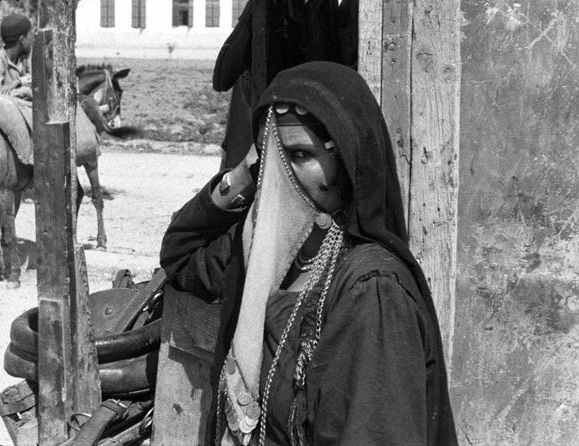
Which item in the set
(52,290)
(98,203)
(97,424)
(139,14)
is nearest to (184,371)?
(97,424)

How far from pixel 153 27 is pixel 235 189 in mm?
44283

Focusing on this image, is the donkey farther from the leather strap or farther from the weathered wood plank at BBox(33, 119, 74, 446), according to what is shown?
the leather strap

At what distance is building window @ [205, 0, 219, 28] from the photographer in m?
45.5

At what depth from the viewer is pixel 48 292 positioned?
133 inches

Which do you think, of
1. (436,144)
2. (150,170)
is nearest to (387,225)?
(436,144)

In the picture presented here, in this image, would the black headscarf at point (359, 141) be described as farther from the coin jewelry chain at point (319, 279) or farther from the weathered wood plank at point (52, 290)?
the weathered wood plank at point (52, 290)

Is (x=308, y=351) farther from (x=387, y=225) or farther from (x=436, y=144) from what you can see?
(x=436, y=144)

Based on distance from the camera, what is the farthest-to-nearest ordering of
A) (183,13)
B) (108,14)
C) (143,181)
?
(183,13) < (108,14) < (143,181)

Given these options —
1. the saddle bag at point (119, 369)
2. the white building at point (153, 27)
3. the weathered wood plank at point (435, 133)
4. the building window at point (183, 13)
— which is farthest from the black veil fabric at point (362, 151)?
the building window at point (183, 13)

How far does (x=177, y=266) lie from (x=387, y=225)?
0.85 metres

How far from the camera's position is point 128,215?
1198cm

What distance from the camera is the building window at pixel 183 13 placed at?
46625mm

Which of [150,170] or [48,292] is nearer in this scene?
[48,292]

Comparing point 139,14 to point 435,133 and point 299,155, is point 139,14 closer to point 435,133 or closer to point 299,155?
point 435,133
